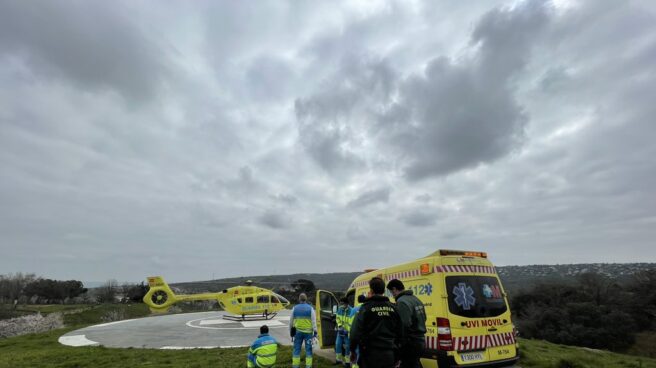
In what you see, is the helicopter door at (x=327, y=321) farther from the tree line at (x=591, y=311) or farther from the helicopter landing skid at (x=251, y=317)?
the tree line at (x=591, y=311)

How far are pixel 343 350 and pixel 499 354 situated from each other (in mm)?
4091

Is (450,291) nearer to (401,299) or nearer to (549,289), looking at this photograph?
(401,299)

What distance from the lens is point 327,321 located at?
11.5 metres

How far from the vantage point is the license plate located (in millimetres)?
6777

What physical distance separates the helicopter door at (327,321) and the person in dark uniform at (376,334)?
21.4 feet

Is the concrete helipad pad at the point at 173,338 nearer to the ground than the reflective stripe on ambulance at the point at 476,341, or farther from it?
nearer to the ground

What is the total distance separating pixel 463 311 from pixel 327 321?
546 centimetres

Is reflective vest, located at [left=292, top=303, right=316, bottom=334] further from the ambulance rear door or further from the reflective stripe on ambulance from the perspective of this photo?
the ambulance rear door

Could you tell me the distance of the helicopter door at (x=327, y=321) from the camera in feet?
37.3

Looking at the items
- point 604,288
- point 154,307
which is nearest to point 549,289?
point 604,288

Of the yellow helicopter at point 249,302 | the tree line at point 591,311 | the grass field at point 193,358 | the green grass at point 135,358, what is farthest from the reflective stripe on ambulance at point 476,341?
the tree line at point 591,311

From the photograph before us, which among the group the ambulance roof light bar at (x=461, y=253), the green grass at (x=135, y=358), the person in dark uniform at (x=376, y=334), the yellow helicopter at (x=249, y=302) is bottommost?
the green grass at (x=135, y=358)

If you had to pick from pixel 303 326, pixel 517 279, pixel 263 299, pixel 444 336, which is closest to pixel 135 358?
pixel 303 326

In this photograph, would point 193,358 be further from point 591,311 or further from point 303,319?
point 591,311
